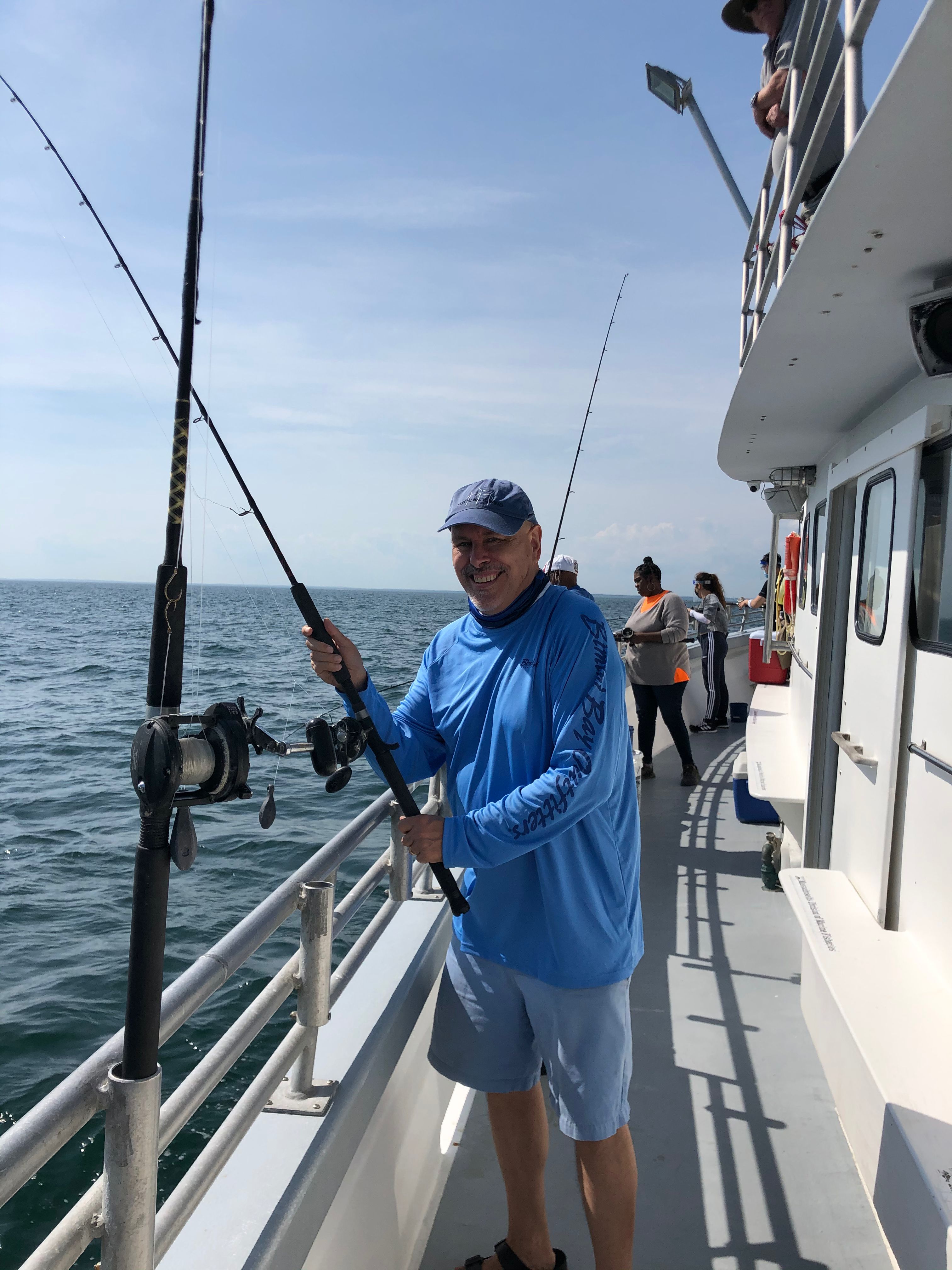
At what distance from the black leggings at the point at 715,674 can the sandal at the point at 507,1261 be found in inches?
314

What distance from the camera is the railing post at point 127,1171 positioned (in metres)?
1.06

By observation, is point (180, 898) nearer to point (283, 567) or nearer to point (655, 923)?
point (655, 923)

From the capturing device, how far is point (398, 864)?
2590 millimetres

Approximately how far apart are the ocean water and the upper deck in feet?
4.68

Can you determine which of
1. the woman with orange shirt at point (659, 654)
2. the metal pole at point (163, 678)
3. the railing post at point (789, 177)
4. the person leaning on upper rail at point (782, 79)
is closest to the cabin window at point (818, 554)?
the woman with orange shirt at point (659, 654)

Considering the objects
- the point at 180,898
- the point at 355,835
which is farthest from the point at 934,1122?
the point at 180,898

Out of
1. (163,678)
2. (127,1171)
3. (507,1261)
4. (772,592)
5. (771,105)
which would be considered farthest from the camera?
(772,592)

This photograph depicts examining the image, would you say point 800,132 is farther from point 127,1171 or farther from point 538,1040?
point 127,1171

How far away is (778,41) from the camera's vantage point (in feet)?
12.1

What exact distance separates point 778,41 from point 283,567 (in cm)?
321

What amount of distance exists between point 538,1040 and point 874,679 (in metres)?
1.94

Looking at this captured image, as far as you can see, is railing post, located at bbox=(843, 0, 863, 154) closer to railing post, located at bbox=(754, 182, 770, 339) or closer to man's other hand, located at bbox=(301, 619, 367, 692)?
railing post, located at bbox=(754, 182, 770, 339)

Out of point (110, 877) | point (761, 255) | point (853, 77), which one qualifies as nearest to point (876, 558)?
point (761, 255)

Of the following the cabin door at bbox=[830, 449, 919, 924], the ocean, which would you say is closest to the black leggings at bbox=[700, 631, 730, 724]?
the ocean
